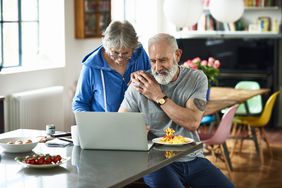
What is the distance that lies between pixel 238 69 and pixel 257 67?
302mm

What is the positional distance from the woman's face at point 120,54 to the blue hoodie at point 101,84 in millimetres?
175

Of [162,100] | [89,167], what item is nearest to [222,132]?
[162,100]

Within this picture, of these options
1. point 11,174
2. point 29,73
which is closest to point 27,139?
point 11,174

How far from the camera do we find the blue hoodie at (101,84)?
13.5 feet

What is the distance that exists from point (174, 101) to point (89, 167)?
0.92m

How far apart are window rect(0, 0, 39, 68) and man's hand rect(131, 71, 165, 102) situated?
294cm

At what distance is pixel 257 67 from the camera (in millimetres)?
9305

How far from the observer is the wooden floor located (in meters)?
6.05

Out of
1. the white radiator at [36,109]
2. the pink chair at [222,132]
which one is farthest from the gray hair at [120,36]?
the white radiator at [36,109]

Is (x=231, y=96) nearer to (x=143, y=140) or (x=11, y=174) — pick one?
(x=143, y=140)

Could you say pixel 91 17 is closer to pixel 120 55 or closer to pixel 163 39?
pixel 120 55

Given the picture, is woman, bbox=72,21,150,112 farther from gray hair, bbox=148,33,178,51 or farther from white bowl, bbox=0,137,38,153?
white bowl, bbox=0,137,38,153

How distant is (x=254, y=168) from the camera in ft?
22.0

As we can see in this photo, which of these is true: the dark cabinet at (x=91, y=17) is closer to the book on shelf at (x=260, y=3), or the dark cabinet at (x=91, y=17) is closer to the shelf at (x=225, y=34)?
the shelf at (x=225, y=34)
